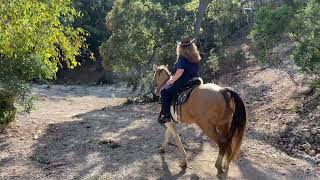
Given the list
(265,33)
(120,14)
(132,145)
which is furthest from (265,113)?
(120,14)

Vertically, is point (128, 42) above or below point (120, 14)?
below

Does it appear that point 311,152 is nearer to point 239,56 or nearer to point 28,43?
point 28,43

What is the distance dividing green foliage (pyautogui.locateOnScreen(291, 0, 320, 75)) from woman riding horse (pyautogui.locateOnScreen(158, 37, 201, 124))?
11.1ft

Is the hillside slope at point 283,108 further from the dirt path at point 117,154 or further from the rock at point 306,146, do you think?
the dirt path at point 117,154

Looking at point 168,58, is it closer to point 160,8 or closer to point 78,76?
point 160,8

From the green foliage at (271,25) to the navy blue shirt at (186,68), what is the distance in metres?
4.47

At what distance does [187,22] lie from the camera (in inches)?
685

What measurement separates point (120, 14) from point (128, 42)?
1.59 meters

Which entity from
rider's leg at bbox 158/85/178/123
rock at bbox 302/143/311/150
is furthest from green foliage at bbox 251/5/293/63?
rider's leg at bbox 158/85/178/123

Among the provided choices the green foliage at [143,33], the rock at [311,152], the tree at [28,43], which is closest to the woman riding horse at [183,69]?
the tree at [28,43]

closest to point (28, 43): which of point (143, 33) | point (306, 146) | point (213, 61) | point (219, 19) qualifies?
point (306, 146)

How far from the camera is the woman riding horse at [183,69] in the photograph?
22.8 ft

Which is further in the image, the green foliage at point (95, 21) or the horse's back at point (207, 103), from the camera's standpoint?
the green foliage at point (95, 21)

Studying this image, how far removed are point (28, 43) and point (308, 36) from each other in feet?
19.6
